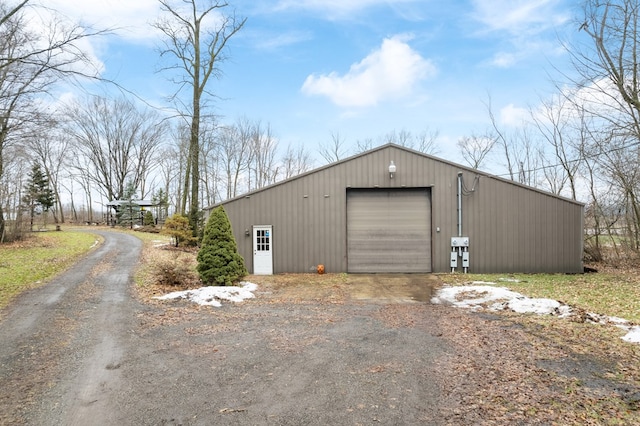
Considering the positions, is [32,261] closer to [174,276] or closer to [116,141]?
[174,276]

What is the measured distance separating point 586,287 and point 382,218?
20.9 ft

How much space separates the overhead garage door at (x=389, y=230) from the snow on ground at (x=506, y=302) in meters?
3.09

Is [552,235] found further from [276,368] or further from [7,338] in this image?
[7,338]

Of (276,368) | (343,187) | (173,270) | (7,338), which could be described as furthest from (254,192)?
(276,368)

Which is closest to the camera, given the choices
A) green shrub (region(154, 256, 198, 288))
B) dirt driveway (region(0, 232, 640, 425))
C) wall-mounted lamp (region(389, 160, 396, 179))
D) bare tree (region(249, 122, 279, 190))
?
dirt driveway (region(0, 232, 640, 425))

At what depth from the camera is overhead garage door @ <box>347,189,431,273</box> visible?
1305 centimetres

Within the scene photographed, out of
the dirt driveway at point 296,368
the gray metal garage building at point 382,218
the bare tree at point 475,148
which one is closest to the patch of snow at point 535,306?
the dirt driveway at point 296,368

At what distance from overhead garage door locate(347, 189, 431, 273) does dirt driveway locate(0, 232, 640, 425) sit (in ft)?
17.6

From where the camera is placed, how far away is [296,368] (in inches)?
171

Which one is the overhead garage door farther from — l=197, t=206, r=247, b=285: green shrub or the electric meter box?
l=197, t=206, r=247, b=285: green shrub

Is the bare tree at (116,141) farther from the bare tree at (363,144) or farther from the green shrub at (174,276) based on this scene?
the green shrub at (174,276)

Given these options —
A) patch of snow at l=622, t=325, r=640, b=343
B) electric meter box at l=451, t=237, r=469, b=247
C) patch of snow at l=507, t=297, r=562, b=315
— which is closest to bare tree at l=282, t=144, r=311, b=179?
electric meter box at l=451, t=237, r=469, b=247

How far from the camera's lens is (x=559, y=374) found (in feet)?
13.3

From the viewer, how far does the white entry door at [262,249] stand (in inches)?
512
